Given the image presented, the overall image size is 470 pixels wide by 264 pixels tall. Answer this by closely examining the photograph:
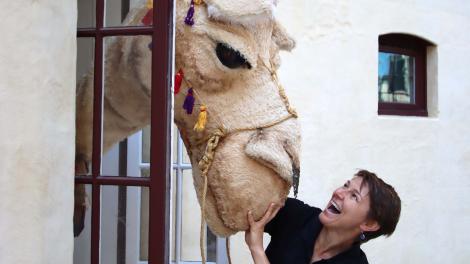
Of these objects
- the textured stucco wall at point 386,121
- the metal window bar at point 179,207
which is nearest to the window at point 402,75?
the textured stucco wall at point 386,121

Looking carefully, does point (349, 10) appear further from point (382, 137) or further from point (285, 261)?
point (285, 261)

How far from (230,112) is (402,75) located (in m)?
3.75

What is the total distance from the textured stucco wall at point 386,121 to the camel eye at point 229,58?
2373 mm

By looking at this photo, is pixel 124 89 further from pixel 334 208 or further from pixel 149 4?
pixel 334 208

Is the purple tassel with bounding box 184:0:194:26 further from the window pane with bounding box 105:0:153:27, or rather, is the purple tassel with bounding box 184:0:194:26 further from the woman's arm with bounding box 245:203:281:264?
the woman's arm with bounding box 245:203:281:264

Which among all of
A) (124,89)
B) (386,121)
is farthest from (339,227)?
(386,121)

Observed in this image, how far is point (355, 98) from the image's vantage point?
527 cm

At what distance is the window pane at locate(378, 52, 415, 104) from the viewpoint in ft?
18.9

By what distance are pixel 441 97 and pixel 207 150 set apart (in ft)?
12.8

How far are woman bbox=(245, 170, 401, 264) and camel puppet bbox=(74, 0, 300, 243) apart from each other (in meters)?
0.12

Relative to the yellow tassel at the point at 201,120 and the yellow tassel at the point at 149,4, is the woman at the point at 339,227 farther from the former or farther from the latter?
the yellow tassel at the point at 149,4

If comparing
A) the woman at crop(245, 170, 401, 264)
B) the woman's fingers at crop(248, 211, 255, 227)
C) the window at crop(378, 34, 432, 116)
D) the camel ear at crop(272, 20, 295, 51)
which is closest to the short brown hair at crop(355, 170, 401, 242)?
the woman at crop(245, 170, 401, 264)

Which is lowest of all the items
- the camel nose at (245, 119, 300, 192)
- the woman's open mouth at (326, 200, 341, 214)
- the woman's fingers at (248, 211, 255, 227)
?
the woman's fingers at (248, 211, 255, 227)

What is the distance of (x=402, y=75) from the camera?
5.92 m
